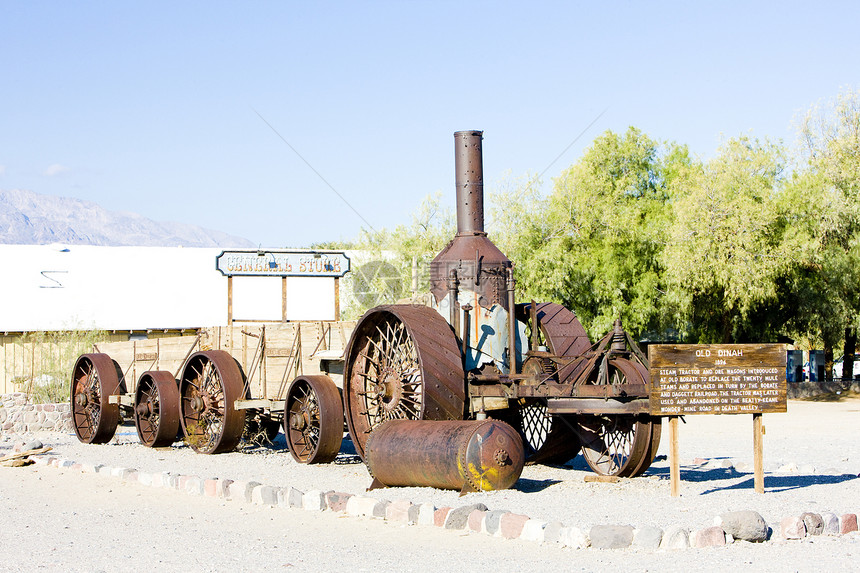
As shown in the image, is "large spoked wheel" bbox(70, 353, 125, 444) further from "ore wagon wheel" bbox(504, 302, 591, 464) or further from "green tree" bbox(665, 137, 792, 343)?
"green tree" bbox(665, 137, 792, 343)

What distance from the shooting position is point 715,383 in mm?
10727

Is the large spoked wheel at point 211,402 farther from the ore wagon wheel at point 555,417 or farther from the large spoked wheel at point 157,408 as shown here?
the ore wagon wheel at point 555,417

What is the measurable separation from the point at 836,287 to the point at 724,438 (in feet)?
50.4

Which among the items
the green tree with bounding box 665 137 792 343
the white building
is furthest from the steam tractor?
the white building

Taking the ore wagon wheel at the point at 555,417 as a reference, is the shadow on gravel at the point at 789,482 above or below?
below

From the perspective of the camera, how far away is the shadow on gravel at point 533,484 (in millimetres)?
11461

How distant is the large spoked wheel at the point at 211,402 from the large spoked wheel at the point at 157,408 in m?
0.25

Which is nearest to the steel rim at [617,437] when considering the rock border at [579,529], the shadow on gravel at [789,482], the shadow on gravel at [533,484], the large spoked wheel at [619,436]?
the large spoked wheel at [619,436]

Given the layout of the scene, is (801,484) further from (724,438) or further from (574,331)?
(724,438)

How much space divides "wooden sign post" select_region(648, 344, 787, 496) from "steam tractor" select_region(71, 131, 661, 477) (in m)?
0.43

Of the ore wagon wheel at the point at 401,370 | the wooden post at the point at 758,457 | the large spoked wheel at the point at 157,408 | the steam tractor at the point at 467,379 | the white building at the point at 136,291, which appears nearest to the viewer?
the wooden post at the point at 758,457

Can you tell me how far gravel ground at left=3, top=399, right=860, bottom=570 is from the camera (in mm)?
8688

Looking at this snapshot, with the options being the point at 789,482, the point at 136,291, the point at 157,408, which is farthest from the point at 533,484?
the point at 136,291

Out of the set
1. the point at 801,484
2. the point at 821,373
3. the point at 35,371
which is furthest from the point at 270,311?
the point at 801,484
